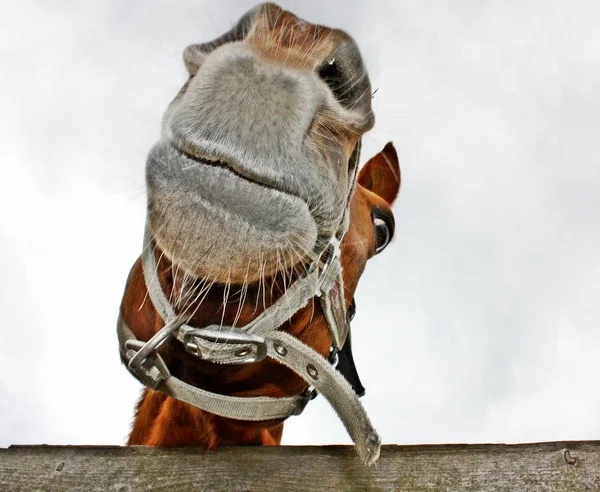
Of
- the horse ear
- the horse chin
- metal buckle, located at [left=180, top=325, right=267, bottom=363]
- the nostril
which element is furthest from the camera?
the horse ear

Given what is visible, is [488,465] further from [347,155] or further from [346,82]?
[346,82]

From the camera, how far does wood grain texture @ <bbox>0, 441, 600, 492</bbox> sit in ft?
5.26

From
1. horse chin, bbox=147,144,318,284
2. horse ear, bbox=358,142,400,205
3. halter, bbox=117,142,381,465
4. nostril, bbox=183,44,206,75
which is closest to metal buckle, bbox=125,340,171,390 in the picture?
halter, bbox=117,142,381,465

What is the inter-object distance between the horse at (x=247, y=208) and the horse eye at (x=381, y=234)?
2.34 ft

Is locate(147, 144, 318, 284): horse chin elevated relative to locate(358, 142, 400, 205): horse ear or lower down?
lower down

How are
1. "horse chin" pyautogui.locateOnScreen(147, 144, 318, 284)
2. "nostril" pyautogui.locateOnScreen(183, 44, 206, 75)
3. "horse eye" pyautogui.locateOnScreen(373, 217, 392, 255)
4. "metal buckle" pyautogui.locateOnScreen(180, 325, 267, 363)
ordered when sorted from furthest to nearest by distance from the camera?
"horse eye" pyautogui.locateOnScreen(373, 217, 392, 255) → "nostril" pyautogui.locateOnScreen(183, 44, 206, 75) → "metal buckle" pyautogui.locateOnScreen(180, 325, 267, 363) → "horse chin" pyautogui.locateOnScreen(147, 144, 318, 284)

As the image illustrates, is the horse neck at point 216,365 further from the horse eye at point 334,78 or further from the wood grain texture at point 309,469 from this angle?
the horse eye at point 334,78

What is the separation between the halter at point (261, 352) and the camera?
1706mm

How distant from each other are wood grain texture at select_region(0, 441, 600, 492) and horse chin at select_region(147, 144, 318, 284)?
581 mm

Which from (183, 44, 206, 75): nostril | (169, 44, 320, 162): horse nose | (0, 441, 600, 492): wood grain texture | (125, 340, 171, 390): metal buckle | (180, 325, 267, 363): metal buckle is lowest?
(0, 441, 600, 492): wood grain texture

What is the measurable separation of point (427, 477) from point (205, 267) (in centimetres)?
87

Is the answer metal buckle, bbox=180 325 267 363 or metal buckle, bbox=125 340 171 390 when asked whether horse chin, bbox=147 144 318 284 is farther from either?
metal buckle, bbox=125 340 171 390

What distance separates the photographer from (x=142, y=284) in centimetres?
215

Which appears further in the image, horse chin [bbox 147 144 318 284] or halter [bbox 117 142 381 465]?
halter [bbox 117 142 381 465]
